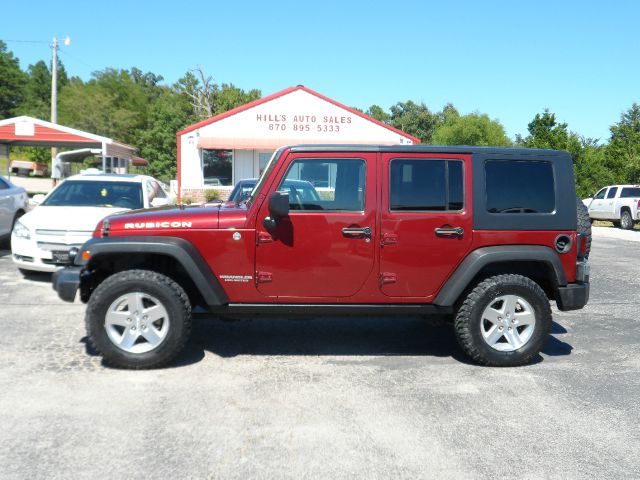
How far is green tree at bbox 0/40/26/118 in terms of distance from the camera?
73188 mm

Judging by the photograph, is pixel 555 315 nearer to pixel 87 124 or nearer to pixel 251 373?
pixel 251 373

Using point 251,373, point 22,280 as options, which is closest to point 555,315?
point 251,373

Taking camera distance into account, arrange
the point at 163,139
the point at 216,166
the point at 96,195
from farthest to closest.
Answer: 1. the point at 163,139
2. the point at 216,166
3. the point at 96,195

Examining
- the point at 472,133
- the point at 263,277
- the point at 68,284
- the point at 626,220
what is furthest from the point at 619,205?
the point at 472,133

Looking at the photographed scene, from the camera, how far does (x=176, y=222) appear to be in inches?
194

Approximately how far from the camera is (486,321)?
5176 millimetres

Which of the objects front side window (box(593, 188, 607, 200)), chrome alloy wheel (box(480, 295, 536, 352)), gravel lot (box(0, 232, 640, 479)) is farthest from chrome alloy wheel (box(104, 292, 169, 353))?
front side window (box(593, 188, 607, 200))

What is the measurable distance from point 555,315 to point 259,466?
17.3 ft

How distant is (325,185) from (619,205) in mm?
21211

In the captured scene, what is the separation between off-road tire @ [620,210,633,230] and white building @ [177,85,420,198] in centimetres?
862

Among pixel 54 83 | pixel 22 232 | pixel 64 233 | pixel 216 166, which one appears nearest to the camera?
pixel 64 233

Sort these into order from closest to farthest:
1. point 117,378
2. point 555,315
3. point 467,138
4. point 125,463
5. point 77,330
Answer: point 125,463 → point 117,378 → point 77,330 → point 555,315 → point 467,138

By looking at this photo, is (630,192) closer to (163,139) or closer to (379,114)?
(163,139)

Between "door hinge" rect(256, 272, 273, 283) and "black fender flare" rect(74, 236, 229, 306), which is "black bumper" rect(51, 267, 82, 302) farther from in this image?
"door hinge" rect(256, 272, 273, 283)
